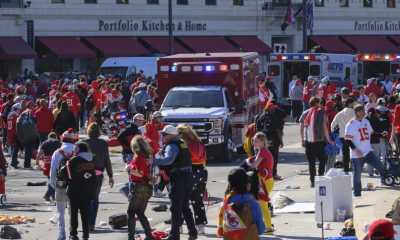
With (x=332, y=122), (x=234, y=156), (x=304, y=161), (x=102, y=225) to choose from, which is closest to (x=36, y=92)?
(x=234, y=156)

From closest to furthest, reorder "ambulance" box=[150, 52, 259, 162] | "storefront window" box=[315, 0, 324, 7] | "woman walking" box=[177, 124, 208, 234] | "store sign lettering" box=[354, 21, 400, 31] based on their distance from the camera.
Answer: "woman walking" box=[177, 124, 208, 234]
"ambulance" box=[150, 52, 259, 162]
"storefront window" box=[315, 0, 324, 7]
"store sign lettering" box=[354, 21, 400, 31]

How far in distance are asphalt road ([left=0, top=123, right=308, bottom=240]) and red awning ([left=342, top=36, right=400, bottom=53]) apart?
36911 millimetres

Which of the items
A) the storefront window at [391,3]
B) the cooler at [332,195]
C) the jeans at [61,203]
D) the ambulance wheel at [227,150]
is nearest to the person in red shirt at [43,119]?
the ambulance wheel at [227,150]

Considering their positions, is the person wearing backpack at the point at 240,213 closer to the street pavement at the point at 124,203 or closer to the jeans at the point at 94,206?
the street pavement at the point at 124,203

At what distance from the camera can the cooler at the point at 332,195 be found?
11391 millimetres

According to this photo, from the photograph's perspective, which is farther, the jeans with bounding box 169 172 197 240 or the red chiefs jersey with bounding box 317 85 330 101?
the red chiefs jersey with bounding box 317 85 330 101

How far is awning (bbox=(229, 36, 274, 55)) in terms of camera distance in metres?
51.0

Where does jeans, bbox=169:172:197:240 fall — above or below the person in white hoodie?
below

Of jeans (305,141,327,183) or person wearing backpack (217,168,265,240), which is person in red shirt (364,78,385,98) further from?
person wearing backpack (217,168,265,240)

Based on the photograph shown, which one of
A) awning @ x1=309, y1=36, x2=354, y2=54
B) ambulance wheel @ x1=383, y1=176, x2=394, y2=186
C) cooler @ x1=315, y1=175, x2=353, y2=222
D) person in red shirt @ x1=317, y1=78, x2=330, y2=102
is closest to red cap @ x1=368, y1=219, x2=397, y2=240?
cooler @ x1=315, y1=175, x2=353, y2=222

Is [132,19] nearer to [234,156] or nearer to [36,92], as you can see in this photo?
[36,92]

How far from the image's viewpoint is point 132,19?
4741cm

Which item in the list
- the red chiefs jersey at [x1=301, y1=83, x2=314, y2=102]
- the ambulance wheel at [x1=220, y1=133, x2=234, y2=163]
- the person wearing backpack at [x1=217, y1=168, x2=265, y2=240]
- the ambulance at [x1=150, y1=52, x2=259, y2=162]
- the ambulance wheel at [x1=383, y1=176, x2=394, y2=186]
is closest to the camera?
the person wearing backpack at [x1=217, y1=168, x2=265, y2=240]

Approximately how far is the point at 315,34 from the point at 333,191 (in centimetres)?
4525
